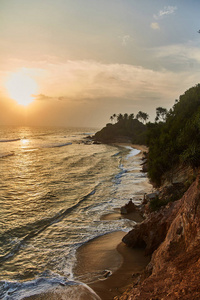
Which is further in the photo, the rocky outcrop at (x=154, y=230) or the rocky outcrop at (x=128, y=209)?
the rocky outcrop at (x=128, y=209)

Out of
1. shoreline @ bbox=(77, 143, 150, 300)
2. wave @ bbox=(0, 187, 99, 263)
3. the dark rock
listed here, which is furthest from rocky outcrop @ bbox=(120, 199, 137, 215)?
wave @ bbox=(0, 187, 99, 263)

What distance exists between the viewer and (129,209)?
18.7 meters

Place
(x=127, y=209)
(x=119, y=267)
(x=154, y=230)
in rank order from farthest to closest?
(x=127, y=209) < (x=154, y=230) < (x=119, y=267)

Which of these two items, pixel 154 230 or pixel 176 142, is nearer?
pixel 154 230

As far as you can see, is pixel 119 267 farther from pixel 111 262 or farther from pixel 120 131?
pixel 120 131

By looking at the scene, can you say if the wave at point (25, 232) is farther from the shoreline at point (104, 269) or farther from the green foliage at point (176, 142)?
the green foliage at point (176, 142)

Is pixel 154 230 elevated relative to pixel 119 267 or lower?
elevated

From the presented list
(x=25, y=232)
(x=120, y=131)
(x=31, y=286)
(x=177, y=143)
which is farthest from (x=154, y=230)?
(x=120, y=131)

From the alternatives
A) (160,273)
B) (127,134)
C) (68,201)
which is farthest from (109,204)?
(127,134)

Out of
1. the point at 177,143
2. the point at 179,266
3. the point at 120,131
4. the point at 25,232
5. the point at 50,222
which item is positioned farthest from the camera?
the point at 120,131

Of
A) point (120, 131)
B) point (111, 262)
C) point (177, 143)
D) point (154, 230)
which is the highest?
point (120, 131)

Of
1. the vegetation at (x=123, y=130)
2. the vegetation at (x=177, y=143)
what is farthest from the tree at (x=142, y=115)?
the vegetation at (x=177, y=143)

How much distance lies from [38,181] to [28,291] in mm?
22480

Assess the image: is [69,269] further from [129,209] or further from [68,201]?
[68,201]
